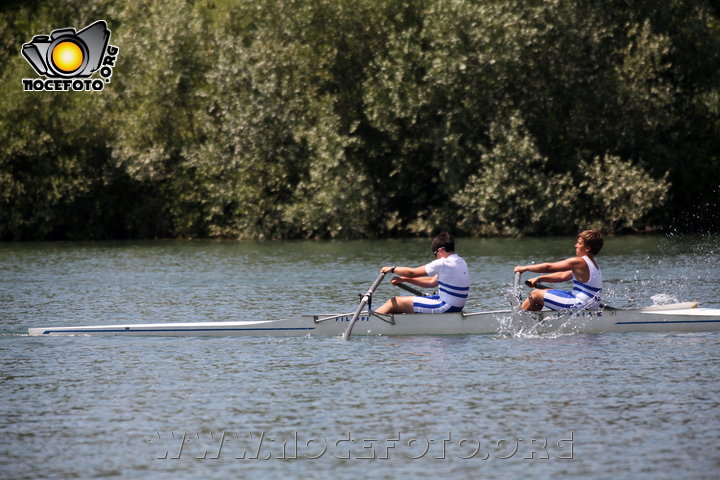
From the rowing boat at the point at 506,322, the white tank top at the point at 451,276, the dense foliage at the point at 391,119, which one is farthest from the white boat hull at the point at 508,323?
the dense foliage at the point at 391,119

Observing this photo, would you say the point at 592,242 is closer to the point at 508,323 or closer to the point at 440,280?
the point at 508,323

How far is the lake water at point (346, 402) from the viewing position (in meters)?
11.3

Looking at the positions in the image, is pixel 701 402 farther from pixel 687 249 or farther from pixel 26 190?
pixel 26 190

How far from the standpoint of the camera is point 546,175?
51438 mm

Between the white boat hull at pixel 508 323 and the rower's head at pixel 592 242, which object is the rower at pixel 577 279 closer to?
the rower's head at pixel 592 242

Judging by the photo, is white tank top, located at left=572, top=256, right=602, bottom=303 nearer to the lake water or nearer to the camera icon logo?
the lake water

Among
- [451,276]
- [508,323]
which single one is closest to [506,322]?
[508,323]

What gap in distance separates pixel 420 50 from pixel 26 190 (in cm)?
2028

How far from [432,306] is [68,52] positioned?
40382 mm

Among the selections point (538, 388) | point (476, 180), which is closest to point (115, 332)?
point (538, 388)

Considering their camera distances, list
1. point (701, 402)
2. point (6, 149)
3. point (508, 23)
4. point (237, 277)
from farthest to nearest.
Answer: point (6, 149), point (508, 23), point (237, 277), point (701, 402)

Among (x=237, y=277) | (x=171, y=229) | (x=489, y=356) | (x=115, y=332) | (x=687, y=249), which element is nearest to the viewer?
(x=489, y=356)

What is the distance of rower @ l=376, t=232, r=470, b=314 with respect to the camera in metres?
18.9

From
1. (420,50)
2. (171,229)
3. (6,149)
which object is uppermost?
(420,50)
